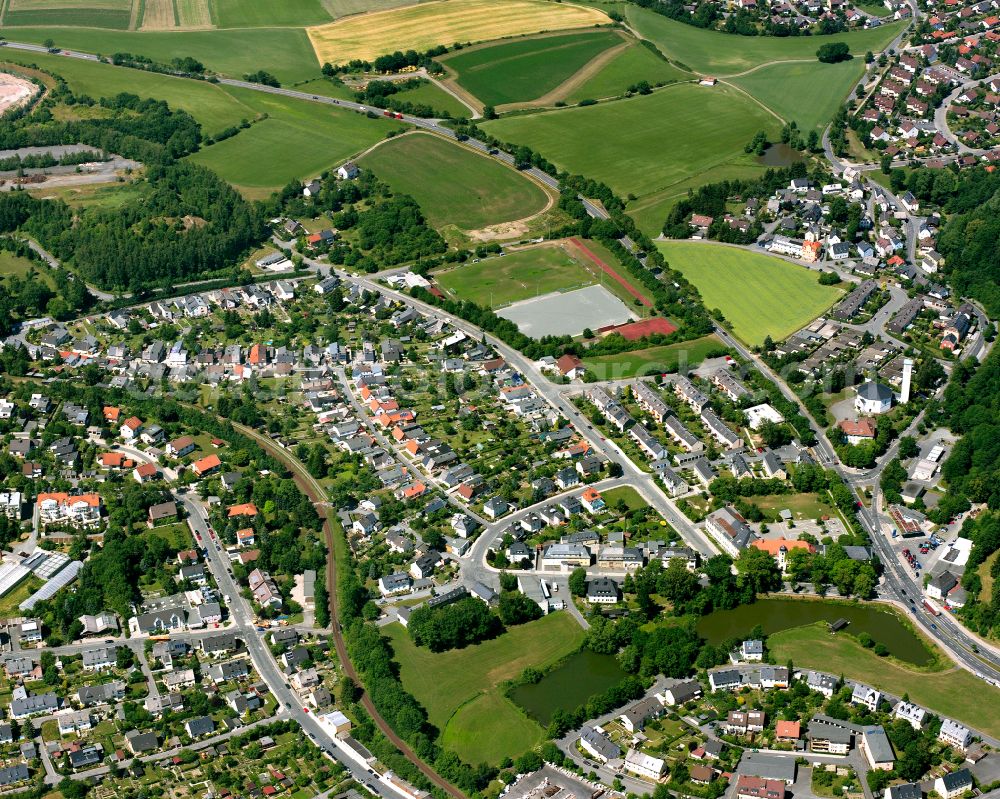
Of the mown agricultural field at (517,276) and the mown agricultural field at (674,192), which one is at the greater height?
the mown agricultural field at (674,192)

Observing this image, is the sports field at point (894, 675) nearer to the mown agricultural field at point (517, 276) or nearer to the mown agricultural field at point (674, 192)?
the mown agricultural field at point (517, 276)

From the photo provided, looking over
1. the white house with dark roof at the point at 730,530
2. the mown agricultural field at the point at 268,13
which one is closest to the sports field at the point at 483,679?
the white house with dark roof at the point at 730,530

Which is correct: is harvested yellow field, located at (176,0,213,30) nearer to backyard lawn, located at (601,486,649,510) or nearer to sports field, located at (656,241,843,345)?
sports field, located at (656,241,843,345)

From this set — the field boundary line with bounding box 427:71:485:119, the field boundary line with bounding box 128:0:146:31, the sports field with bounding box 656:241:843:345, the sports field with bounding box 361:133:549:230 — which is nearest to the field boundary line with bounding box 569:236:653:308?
the sports field with bounding box 656:241:843:345

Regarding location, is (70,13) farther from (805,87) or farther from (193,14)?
(805,87)

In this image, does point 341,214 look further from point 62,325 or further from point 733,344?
point 733,344

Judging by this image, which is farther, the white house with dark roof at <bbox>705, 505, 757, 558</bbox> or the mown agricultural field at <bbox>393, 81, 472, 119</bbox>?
the mown agricultural field at <bbox>393, 81, 472, 119</bbox>
